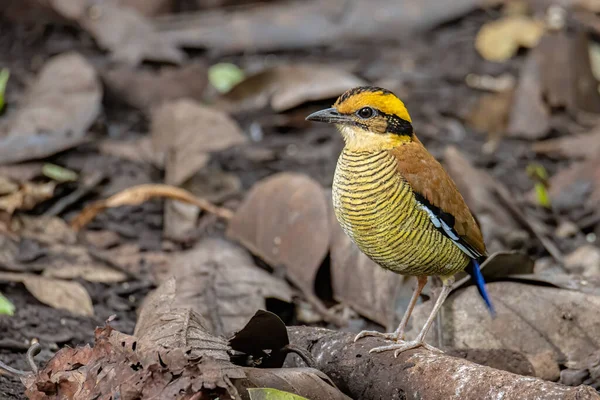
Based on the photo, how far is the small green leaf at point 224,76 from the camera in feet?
26.6

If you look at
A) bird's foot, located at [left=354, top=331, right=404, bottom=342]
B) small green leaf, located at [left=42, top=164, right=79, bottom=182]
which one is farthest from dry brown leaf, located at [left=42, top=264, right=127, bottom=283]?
bird's foot, located at [left=354, top=331, right=404, bottom=342]

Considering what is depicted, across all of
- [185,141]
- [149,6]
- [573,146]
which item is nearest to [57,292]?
[185,141]

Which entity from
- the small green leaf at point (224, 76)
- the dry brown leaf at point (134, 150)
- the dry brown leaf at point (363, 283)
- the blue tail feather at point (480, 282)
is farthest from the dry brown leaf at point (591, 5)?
the blue tail feather at point (480, 282)

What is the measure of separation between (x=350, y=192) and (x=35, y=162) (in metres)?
3.01

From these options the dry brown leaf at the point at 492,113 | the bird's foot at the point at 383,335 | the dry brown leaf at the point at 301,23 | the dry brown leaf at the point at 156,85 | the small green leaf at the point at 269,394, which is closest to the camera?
the small green leaf at the point at 269,394

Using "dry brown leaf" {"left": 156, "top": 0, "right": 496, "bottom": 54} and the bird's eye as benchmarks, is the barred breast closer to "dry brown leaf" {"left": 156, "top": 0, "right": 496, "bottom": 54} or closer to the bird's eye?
the bird's eye

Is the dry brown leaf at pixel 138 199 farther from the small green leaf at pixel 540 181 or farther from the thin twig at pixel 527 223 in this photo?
the small green leaf at pixel 540 181

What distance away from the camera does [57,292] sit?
4754 millimetres

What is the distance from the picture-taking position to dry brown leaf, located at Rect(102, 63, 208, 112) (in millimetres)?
7469

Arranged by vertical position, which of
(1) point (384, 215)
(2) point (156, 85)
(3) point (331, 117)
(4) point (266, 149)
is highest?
(3) point (331, 117)

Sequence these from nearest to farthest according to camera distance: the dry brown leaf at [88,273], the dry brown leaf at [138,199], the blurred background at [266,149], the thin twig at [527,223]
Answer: the blurred background at [266,149]
the dry brown leaf at [88,273]
the dry brown leaf at [138,199]
the thin twig at [527,223]

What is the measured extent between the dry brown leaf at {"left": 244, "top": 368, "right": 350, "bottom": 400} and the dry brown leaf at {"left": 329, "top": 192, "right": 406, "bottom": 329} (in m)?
1.60

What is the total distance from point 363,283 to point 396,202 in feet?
3.97

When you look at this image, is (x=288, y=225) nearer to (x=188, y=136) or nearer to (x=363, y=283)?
(x=363, y=283)
